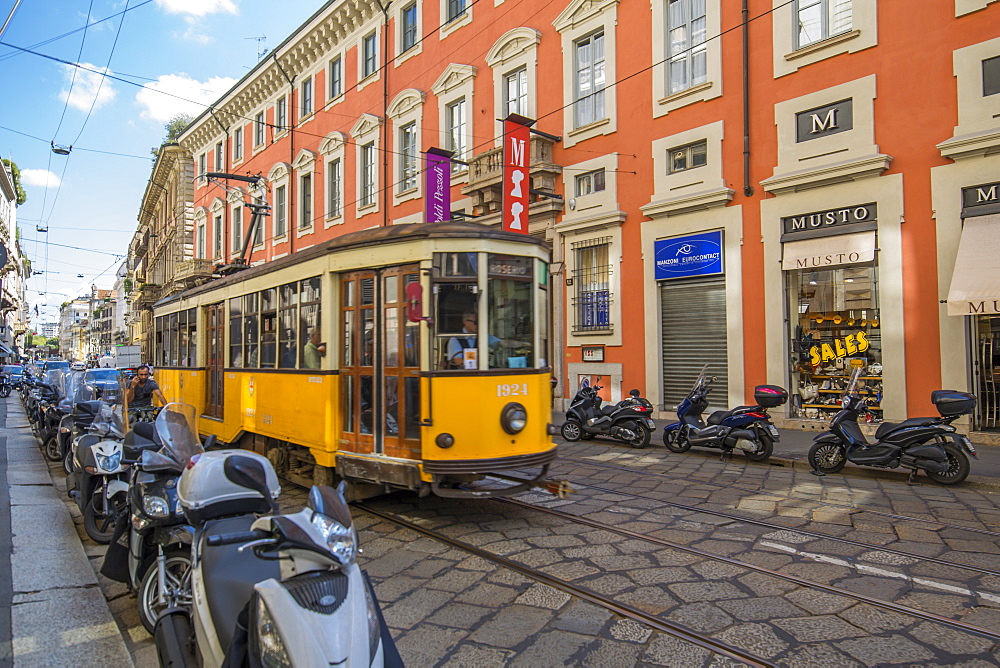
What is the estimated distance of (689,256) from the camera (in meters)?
13.5

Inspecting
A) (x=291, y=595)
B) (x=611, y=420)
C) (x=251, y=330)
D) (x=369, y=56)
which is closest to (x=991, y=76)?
(x=611, y=420)

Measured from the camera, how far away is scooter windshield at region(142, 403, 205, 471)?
13.2 ft

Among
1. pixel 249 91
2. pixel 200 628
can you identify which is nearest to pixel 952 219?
pixel 200 628

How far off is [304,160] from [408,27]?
7.86 metres

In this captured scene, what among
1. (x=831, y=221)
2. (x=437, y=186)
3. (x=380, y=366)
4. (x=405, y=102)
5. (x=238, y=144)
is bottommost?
(x=380, y=366)

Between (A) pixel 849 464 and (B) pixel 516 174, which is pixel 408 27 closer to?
(B) pixel 516 174

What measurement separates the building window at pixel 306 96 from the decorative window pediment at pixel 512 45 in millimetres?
11350

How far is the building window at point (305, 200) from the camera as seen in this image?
2662cm

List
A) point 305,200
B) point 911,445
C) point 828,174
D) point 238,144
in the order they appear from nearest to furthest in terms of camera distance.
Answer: point 911,445 < point 828,174 < point 305,200 < point 238,144

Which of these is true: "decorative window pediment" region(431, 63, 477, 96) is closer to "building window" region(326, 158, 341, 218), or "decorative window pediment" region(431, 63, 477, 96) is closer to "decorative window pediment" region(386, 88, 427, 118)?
"decorative window pediment" region(386, 88, 427, 118)

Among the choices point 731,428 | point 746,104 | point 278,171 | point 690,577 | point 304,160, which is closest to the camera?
point 690,577

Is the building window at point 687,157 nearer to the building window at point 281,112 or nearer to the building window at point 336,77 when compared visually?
the building window at point 336,77

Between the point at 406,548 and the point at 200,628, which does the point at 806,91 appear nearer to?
the point at 406,548

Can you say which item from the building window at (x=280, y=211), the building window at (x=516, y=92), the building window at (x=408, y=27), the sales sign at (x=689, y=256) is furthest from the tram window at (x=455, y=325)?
the building window at (x=280, y=211)
